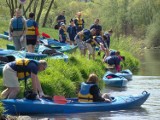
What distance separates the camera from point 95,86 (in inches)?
498

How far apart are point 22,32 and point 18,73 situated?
13.9 ft

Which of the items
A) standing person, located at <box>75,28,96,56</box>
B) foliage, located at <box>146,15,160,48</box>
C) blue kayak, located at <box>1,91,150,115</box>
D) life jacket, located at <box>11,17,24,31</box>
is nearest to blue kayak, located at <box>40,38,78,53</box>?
standing person, located at <box>75,28,96,56</box>

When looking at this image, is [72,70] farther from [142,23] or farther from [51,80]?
[142,23]

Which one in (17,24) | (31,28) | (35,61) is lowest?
(35,61)

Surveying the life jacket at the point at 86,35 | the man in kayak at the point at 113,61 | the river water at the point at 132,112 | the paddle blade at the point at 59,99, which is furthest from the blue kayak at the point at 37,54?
the man in kayak at the point at 113,61

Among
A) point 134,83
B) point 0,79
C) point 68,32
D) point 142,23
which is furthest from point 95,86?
point 142,23

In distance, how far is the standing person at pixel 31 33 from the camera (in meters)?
16.7

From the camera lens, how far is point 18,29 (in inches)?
630

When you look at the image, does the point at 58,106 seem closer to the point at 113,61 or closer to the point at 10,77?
the point at 10,77

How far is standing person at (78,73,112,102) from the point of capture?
12.6 metres

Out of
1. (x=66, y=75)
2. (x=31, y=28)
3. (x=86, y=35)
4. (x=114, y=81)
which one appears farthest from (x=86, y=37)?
(x=66, y=75)

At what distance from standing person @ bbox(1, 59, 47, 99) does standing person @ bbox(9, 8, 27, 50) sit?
13.6 ft

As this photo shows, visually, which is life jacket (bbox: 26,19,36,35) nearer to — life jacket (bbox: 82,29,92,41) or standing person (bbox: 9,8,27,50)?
standing person (bbox: 9,8,27,50)

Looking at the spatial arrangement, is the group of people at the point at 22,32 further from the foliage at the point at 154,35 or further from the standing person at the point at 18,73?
the foliage at the point at 154,35
